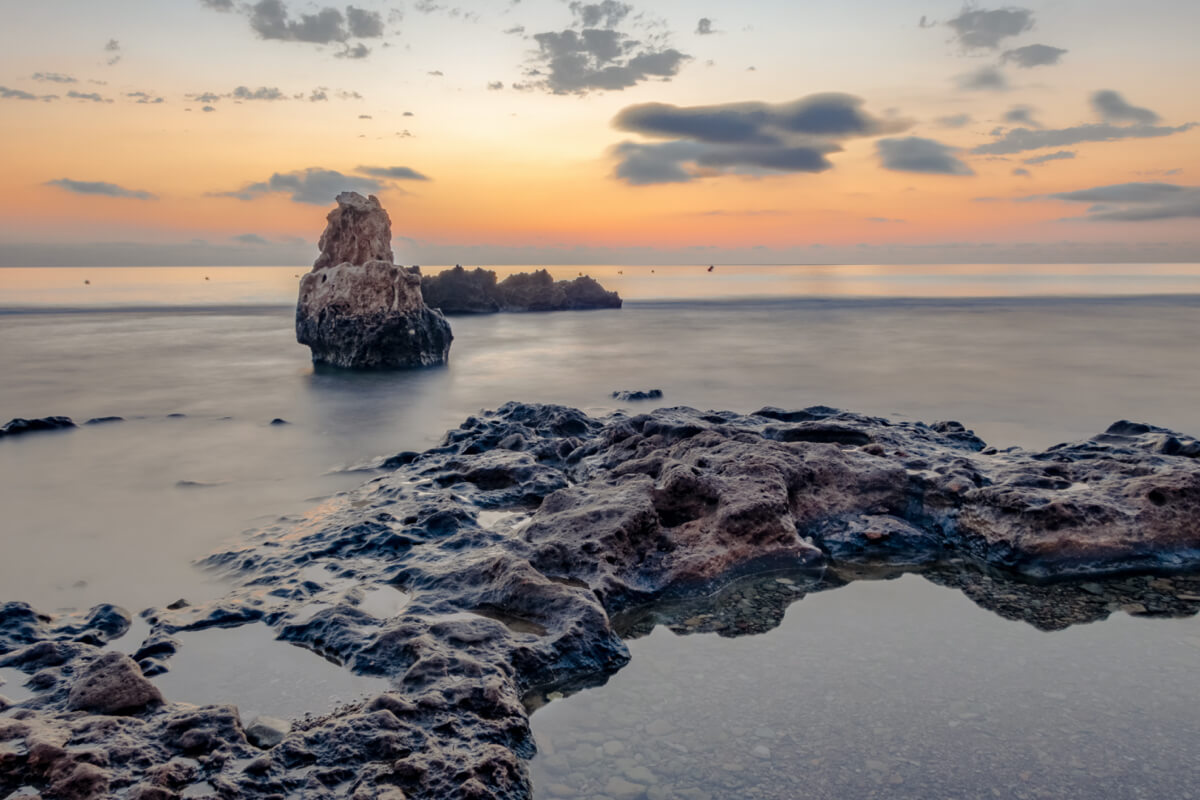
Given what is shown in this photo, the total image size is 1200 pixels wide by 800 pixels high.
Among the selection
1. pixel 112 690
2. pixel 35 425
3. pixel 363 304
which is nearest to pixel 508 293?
pixel 363 304

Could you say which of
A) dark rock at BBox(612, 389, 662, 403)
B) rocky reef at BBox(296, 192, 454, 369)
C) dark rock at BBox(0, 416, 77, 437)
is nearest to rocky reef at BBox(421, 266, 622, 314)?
rocky reef at BBox(296, 192, 454, 369)

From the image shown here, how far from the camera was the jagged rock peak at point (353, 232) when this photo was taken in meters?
16.9

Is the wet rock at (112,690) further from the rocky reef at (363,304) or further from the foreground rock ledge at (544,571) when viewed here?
the rocky reef at (363,304)

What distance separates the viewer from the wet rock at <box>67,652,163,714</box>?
10.8 ft

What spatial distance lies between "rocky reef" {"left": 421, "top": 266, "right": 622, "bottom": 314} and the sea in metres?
14.2

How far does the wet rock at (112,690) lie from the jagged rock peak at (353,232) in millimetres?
14297

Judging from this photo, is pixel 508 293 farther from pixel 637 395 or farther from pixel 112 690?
pixel 112 690

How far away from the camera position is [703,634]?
14.6ft

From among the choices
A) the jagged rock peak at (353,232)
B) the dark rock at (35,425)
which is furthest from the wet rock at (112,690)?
the jagged rock peak at (353,232)

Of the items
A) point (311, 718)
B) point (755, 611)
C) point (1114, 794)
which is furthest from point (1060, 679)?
point (311, 718)

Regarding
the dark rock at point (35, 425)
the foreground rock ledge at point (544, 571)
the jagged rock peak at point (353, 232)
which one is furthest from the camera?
the jagged rock peak at point (353, 232)

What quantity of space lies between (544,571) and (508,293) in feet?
102

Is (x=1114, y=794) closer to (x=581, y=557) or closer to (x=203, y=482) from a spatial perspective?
(x=581, y=557)

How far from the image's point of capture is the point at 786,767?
316 cm
